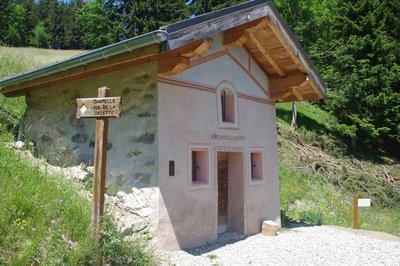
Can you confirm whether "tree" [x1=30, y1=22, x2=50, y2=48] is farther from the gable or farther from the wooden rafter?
the wooden rafter

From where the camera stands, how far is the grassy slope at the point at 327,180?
11.8 meters

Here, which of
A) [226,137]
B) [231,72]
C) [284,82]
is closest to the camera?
[226,137]

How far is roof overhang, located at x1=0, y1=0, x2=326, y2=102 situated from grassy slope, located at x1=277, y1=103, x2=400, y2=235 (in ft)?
13.1

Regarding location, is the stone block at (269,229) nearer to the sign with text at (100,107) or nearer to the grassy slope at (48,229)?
the grassy slope at (48,229)

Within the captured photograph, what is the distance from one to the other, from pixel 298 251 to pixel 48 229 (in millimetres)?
4333

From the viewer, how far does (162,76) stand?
237 inches

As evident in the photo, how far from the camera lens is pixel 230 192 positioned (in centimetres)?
783

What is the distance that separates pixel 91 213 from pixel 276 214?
17.1ft

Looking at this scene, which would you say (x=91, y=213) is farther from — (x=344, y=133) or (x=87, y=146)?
(x=344, y=133)

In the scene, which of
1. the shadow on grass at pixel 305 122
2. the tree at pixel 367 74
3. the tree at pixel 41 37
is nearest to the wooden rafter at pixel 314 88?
the shadow on grass at pixel 305 122

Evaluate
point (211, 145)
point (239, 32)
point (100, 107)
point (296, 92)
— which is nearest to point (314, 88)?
point (296, 92)

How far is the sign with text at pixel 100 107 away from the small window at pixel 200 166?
2472 mm

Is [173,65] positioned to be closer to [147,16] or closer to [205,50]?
[205,50]

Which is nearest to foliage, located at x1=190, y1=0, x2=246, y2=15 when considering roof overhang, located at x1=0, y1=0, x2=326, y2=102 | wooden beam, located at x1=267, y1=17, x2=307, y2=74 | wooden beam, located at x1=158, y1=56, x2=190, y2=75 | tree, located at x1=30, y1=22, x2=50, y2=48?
roof overhang, located at x1=0, y1=0, x2=326, y2=102
